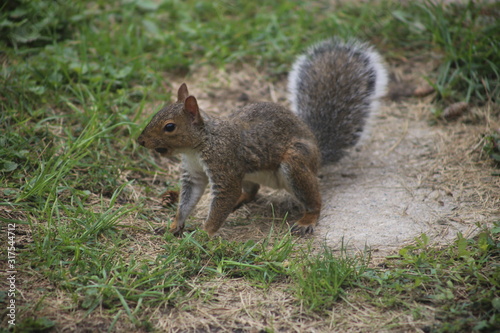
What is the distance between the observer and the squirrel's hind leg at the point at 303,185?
3.12 metres

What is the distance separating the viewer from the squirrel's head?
2.85 m

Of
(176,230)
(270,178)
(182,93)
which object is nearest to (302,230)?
(270,178)

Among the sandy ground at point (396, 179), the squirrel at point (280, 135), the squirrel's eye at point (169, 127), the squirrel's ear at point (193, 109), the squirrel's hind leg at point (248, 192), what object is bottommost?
the squirrel's hind leg at point (248, 192)

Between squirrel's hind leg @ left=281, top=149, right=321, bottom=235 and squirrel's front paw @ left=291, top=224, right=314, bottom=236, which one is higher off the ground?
squirrel's hind leg @ left=281, top=149, right=321, bottom=235

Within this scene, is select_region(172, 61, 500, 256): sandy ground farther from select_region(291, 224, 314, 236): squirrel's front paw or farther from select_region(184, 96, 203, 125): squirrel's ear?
select_region(184, 96, 203, 125): squirrel's ear

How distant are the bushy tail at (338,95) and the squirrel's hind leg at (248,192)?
1.92ft

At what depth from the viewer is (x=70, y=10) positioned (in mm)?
4652

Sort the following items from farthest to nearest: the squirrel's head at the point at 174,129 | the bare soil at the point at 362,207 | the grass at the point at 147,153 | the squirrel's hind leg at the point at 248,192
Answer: the squirrel's hind leg at the point at 248,192
the squirrel's head at the point at 174,129
the grass at the point at 147,153
the bare soil at the point at 362,207

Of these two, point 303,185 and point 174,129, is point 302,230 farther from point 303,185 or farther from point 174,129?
point 174,129

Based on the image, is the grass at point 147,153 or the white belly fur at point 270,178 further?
the white belly fur at point 270,178

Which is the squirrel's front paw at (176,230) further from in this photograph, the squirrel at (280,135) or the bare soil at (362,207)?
the bare soil at (362,207)

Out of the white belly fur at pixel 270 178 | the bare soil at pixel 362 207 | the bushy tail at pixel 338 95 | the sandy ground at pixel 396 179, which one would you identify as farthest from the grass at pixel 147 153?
the bushy tail at pixel 338 95

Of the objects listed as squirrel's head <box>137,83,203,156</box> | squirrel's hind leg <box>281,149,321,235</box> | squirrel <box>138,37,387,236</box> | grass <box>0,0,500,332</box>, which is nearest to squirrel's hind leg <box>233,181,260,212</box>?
squirrel <box>138,37,387,236</box>

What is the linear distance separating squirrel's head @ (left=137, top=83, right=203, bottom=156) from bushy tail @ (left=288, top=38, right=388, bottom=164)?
42.3 inches
